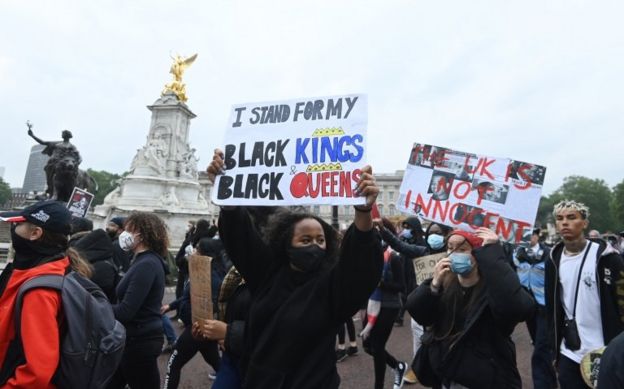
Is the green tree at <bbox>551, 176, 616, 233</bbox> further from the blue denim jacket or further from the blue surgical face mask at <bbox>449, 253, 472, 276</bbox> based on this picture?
the blue surgical face mask at <bbox>449, 253, 472, 276</bbox>

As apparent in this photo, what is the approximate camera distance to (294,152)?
9.53 ft

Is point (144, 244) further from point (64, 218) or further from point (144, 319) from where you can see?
point (64, 218)

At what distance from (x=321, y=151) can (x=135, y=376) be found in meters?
2.59

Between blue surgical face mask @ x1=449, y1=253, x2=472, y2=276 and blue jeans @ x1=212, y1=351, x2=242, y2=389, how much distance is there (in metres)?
1.71

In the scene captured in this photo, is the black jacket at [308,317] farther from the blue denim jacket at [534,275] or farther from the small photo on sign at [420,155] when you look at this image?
the blue denim jacket at [534,275]

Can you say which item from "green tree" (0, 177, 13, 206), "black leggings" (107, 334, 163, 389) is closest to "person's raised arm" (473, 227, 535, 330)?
"black leggings" (107, 334, 163, 389)

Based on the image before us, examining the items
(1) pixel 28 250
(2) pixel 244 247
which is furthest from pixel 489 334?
(1) pixel 28 250

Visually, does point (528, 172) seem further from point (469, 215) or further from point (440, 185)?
point (440, 185)

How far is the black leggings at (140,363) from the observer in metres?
3.55

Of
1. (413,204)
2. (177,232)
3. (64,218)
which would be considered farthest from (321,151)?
(177,232)

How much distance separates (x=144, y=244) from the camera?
3.91m

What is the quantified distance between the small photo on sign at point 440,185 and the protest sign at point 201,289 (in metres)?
2.60

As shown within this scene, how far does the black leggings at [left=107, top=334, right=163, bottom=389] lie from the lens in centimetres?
355

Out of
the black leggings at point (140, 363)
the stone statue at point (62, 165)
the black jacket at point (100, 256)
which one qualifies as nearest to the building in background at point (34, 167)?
the stone statue at point (62, 165)
